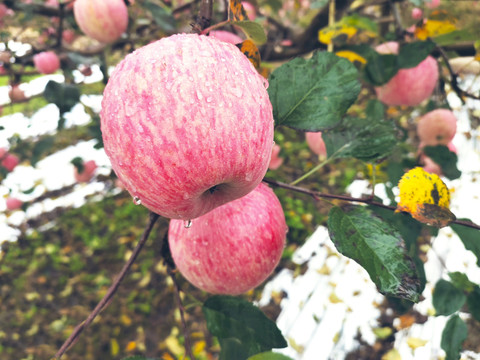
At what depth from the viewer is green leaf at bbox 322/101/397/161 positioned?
0.55 metres

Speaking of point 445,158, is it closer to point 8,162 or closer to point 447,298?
point 447,298

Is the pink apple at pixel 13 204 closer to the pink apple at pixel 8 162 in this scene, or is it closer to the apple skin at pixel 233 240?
the pink apple at pixel 8 162

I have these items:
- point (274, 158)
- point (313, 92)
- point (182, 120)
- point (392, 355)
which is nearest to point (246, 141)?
point (182, 120)

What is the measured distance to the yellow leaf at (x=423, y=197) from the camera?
41 centimetres

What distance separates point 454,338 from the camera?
2.25ft

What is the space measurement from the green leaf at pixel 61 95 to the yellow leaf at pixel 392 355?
1.22m

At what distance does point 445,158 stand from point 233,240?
0.61m

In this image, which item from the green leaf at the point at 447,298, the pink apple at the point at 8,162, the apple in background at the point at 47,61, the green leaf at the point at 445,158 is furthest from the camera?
the pink apple at the point at 8,162

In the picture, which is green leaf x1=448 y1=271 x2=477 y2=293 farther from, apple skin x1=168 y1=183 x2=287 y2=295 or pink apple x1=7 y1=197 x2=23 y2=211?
pink apple x1=7 y1=197 x2=23 y2=211

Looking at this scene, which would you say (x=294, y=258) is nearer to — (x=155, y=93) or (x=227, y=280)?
(x=227, y=280)

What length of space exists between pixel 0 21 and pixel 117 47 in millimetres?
652

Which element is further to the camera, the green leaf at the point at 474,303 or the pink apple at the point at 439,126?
the pink apple at the point at 439,126

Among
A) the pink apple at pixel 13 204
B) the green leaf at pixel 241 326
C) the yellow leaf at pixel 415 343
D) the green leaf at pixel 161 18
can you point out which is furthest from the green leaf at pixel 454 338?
the pink apple at pixel 13 204

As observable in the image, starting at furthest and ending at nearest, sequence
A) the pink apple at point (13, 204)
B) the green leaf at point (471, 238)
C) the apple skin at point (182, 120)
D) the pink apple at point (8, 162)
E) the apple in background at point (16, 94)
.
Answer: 1. the pink apple at point (13, 204)
2. the pink apple at point (8, 162)
3. the apple in background at point (16, 94)
4. the green leaf at point (471, 238)
5. the apple skin at point (182, 120)
